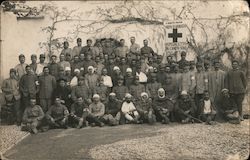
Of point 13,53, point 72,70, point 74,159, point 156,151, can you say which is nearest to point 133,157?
point 156,151

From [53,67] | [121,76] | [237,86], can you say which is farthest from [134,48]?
[237,86]

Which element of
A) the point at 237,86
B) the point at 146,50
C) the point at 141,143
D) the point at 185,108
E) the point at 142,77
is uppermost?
the point at 146,50

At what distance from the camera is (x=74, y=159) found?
594cm

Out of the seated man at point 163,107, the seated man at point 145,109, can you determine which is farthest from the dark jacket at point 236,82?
the seated man at point 145,109

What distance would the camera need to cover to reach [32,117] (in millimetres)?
6594

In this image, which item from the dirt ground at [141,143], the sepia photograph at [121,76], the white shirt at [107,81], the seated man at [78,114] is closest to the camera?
the dirt ground at [141,143]

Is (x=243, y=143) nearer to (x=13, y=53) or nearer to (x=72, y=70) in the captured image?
(x=72, y=70)

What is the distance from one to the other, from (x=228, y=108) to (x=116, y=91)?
69.0 inches

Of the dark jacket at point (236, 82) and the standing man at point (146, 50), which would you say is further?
the standing man at point (146, 50)

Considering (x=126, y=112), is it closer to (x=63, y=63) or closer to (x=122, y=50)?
(x=122, y=50)

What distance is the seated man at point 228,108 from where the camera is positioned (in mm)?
6470

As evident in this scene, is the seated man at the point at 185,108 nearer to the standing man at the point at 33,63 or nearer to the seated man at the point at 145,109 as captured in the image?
the seated man at the point at 145,109

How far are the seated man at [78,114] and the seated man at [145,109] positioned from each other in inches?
32.5

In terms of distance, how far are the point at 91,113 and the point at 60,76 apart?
79cm
